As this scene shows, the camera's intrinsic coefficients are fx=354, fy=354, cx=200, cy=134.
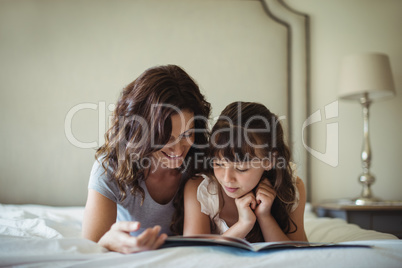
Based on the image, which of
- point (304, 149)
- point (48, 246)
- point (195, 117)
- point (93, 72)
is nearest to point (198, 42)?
point (93, 72)

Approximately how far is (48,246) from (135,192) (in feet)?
1.48

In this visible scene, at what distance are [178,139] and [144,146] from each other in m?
0.10

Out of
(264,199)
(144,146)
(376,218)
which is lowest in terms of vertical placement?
(376,218)

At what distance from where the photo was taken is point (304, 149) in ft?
7.47

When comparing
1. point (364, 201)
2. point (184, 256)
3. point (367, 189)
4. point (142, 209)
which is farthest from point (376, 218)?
point (184, 256)

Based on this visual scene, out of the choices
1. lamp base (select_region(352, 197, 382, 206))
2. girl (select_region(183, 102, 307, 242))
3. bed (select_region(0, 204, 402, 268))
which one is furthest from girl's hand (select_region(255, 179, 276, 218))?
lamp base (select_region(352, 197, 382, 206))

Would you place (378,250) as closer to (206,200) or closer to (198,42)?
(206,200)

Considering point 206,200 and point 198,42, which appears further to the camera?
point 198,42

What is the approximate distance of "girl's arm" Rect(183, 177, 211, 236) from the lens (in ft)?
3.51

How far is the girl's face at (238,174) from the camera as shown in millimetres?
1079

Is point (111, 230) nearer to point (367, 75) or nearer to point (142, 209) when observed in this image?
point (142, 209)

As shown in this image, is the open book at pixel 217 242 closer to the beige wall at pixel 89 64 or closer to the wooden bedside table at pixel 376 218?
the wooden bedside table at pixel 376 218

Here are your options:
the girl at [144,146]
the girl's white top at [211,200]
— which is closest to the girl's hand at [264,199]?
the girl's white top at [211,200]

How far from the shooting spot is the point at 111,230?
77cm
